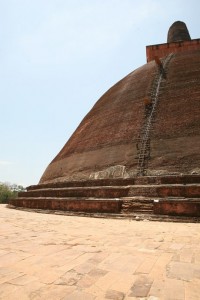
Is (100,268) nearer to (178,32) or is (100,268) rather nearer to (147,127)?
(147,127)

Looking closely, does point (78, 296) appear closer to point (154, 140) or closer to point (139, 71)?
point (154, 140)

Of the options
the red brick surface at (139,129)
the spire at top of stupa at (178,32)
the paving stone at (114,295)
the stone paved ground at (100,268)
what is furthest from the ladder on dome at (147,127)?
the spire at top of stupa at (178,32)

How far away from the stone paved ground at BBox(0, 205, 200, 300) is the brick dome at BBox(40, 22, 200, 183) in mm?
4978

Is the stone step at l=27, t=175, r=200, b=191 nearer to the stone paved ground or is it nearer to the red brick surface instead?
the red brick surface

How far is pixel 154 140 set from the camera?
29.0 ft

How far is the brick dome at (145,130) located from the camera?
27.0 ft

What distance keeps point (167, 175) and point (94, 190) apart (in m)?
2.15

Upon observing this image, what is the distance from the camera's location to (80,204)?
24.0 feet

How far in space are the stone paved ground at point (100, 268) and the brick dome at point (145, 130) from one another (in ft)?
16.3

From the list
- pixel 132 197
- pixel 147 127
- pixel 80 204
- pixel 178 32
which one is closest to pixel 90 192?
pixel 80 204

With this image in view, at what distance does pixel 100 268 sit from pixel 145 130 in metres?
7.55

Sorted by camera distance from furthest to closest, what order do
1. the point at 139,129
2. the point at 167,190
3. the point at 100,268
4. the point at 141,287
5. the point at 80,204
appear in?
the point at 139,129
the point at 80,204
the point at 167,190
the point at 100,268
the point at 141,287

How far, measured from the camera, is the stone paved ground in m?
1.65

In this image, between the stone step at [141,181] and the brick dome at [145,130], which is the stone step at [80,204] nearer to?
the stone step at [141,181]
